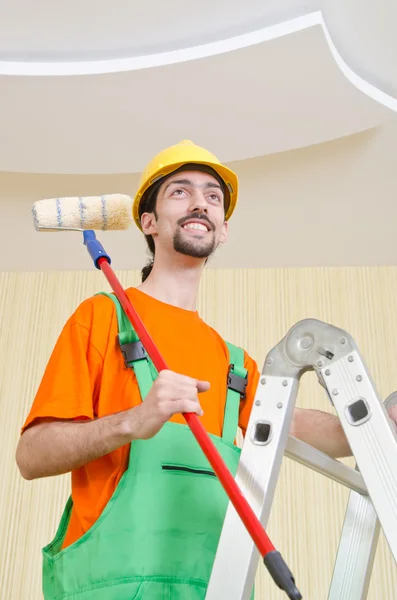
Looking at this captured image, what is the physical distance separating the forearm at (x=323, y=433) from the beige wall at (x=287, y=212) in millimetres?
2834

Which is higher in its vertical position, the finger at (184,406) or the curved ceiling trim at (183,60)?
the curved ceiling trim at (183,60)

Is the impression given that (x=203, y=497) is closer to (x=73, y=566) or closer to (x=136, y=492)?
(x=136, y=492)

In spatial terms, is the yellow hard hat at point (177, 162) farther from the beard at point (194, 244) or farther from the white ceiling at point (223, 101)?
the white ceiling at point (223, 101)

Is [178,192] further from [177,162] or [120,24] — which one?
[120,24]

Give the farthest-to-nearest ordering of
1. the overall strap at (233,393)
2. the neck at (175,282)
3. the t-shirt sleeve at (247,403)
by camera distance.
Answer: the neck at (175,282) → the t-shirt sleeve at (247,403) → the overall strap at (233,393)

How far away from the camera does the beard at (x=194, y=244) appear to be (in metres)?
1.86

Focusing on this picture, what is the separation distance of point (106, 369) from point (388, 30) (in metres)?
3.03

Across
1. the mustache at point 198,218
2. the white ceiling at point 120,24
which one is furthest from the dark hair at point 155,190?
the white ceiling at point 120,24

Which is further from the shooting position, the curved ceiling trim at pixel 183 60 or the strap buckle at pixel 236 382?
the curved ceiling trim at pixel 183 60

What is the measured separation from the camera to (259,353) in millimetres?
4352

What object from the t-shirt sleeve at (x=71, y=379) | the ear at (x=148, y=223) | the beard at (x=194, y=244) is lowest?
the t-shirt sleeve at (x=71, y=379)

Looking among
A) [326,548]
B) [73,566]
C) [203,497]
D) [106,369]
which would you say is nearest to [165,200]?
[106,369]

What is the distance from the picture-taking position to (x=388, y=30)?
12.5 ft

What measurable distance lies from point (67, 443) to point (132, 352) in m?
0.25
